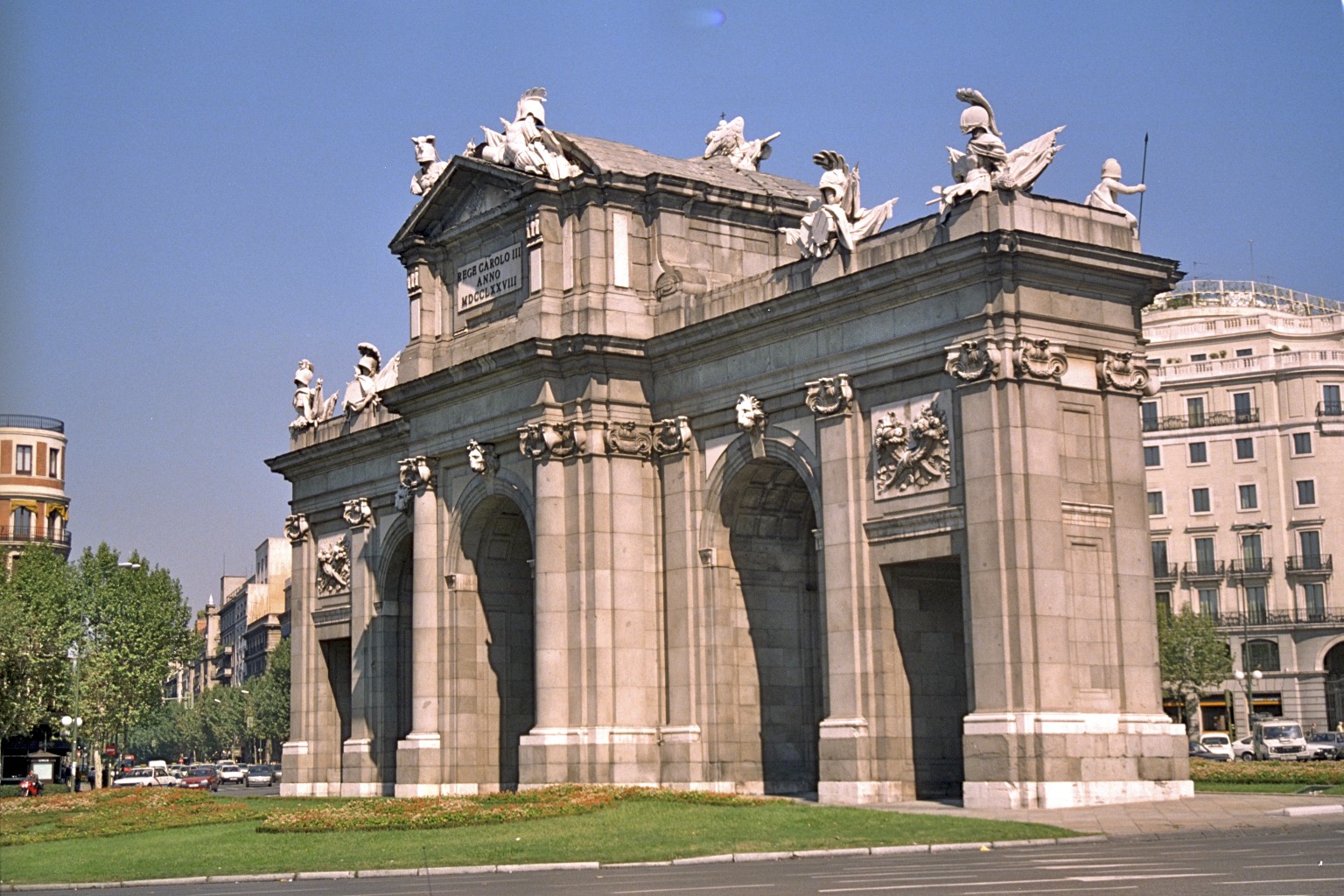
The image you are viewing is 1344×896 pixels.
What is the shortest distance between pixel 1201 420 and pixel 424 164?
58982mm

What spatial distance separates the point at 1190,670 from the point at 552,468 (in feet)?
174

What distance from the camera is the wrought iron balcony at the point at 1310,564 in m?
99.4

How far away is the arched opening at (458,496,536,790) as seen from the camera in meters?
57.9

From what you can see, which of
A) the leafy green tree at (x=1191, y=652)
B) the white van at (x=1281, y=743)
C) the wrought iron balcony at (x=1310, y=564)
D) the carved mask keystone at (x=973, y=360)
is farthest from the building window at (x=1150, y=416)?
the carved mask keystone at (x=973, y=360)

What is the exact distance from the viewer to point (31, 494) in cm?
10431

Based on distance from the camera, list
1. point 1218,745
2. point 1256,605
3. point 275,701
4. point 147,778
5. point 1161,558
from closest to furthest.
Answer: point 1218,745 < point 147,778 < point 1256,605 < point 1161,558 < point 275,701

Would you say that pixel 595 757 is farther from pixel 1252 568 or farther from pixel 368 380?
pixel 1252 568

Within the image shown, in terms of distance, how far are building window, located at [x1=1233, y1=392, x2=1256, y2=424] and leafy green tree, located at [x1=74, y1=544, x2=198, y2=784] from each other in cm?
6171

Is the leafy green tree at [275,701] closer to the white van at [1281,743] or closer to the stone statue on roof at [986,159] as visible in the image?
the white van at [1281,743]

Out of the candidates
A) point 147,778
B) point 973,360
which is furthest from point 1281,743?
point 147,778

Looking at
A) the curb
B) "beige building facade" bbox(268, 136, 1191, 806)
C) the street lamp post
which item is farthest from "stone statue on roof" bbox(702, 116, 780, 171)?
the street lamp post

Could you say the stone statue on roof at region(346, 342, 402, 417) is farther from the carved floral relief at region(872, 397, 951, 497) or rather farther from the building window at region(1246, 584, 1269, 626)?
the building window at region(1246, 584, 1269, 626)

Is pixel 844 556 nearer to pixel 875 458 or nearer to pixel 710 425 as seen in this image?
pixel 875 458

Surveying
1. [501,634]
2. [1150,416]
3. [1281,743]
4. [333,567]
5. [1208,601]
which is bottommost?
[1281,743]
